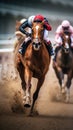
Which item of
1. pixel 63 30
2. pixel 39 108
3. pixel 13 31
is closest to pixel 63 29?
pixel 63 30

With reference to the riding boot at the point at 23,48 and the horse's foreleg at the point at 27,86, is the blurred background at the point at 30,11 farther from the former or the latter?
the horse's foreleg at the point at 27,86

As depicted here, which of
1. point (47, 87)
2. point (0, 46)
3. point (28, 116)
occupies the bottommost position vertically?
point (28, 116)

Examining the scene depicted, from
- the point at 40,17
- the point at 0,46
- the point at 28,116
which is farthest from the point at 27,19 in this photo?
the point at 28,116

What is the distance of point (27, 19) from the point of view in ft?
10.9

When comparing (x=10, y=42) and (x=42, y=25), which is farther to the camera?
(x=10, y=42)

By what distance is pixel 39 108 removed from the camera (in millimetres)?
3404

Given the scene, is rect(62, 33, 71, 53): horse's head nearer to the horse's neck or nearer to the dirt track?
the horse's neck

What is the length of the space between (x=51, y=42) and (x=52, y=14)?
0.78 ft

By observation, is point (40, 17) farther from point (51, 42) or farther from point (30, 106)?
point (30, 106)

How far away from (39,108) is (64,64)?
42 cm

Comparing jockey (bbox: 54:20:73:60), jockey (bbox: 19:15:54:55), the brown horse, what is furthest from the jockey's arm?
jockey (bbox: 54:20:73:60)

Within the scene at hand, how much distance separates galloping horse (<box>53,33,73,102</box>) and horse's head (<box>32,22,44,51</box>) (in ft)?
A: 0.86

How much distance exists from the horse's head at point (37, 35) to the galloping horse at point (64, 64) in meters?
0.26

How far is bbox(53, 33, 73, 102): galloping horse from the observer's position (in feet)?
11.0
